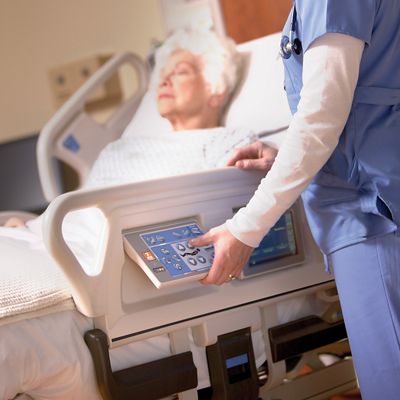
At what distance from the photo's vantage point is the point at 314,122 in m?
1.36

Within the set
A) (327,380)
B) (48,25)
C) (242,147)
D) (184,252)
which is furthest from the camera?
(48,25)

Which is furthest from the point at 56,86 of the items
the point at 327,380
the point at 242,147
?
the point at 327,380

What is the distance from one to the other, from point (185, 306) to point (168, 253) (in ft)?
0.53

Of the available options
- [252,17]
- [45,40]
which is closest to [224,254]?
[252,17]

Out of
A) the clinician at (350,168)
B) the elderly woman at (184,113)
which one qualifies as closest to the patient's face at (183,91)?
the elderly woman at (184,113)

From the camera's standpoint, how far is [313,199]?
5.14 ft

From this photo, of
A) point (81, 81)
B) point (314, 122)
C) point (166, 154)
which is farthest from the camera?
point (81, 81)

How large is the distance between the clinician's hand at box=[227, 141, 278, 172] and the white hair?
491 millimetres

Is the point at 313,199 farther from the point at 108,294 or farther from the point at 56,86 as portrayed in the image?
the point at 56,86

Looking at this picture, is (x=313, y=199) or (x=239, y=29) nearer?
(x=313, y=199)

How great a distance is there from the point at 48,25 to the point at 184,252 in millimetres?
2382

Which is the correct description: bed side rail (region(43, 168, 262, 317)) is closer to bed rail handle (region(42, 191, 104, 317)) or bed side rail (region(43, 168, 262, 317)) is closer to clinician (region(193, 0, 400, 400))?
bed rail handle (region(42, 191, 104, 317))

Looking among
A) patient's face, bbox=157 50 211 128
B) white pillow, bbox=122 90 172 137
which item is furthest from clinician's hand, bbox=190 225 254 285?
white pillow, bbox=122 90 172 137

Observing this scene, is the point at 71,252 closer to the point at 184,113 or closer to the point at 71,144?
the point at 184,113
